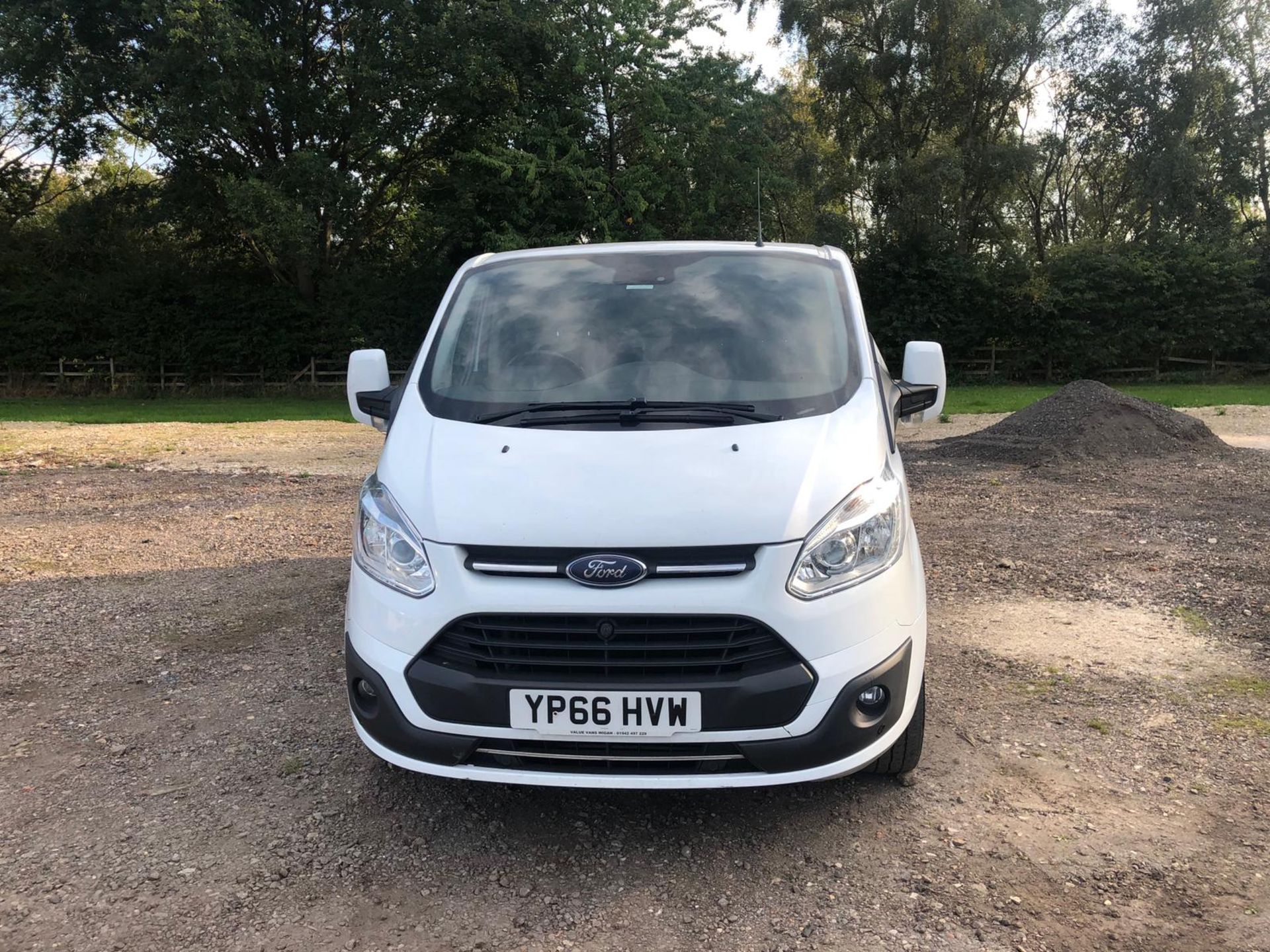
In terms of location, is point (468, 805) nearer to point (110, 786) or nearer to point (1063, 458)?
point (110, 786)

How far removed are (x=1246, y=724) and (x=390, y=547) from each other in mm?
3423

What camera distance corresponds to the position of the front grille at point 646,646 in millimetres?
2742

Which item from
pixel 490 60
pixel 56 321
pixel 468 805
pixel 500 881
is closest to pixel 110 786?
pixel 468 805

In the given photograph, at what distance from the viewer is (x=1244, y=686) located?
4277 mm

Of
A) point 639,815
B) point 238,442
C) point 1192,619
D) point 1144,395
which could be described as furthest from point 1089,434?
point 1144,395

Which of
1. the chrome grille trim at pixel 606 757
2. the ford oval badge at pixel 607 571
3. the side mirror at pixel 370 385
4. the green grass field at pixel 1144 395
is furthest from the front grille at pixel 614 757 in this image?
the green grass field at pixel 1144 395

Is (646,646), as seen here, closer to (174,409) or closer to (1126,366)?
(174,409)

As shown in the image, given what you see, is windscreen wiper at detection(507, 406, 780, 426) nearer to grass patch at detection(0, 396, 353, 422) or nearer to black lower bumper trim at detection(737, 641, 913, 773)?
black lower bumper trim at detection(737, 641, 913, 773)

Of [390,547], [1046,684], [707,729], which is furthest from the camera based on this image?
[1046,684]

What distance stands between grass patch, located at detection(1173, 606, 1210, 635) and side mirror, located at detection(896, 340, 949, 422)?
2184 millimetres

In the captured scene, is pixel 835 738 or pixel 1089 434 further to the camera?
pixel 1089 434

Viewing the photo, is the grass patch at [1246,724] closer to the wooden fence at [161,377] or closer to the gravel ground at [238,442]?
the gravel ground at [238,442]

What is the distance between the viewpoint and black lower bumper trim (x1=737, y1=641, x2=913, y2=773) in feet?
9.04

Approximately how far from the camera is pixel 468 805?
10.9ft
